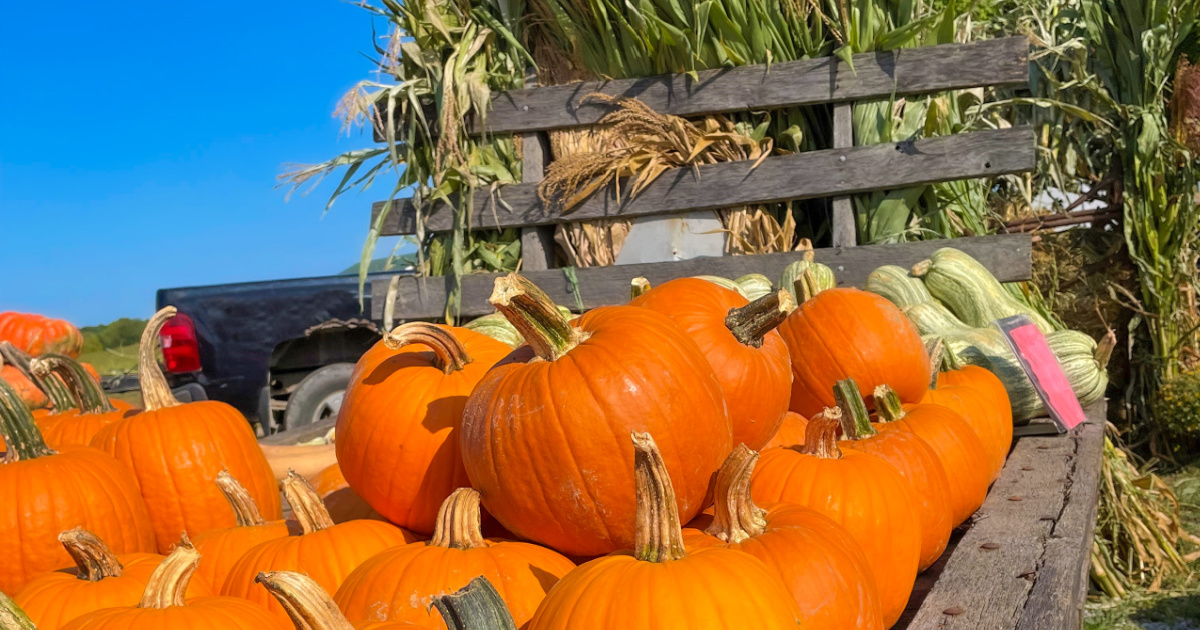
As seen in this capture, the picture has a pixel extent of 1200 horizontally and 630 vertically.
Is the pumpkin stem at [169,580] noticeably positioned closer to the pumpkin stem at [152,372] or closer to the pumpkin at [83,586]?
the pumpkin at [83,586]

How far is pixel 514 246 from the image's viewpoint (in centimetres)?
440

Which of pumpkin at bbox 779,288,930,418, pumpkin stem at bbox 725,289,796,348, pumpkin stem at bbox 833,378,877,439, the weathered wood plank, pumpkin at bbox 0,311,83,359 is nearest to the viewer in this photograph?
pumpkin stem at bbox 725,289,796,348

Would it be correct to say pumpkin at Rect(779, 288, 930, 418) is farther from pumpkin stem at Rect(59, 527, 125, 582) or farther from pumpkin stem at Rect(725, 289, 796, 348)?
pumpkin stem at Rect(59, 527, 125, 582)

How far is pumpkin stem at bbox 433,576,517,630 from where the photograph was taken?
871 millimetres

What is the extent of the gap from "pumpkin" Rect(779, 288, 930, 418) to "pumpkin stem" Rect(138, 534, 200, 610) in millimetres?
1392

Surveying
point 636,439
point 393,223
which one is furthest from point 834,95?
point 636,439

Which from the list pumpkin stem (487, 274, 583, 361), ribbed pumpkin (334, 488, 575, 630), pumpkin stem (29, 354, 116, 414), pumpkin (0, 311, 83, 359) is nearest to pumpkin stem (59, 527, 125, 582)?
ribbed pumpkin (334, 488, 575, 630)

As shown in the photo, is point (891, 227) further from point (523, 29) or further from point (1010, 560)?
→ point (1010, 560)

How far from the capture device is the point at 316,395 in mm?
6523

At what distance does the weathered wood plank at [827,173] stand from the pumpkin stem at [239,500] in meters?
2.68

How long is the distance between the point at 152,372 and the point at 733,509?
1356 mm

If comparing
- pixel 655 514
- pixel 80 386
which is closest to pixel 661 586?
pixel 655 514

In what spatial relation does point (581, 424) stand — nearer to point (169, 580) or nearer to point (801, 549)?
point (801, 549)

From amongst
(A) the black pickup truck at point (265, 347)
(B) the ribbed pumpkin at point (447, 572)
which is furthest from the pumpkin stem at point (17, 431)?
(A) the black pickup truck at point (265, 347)
